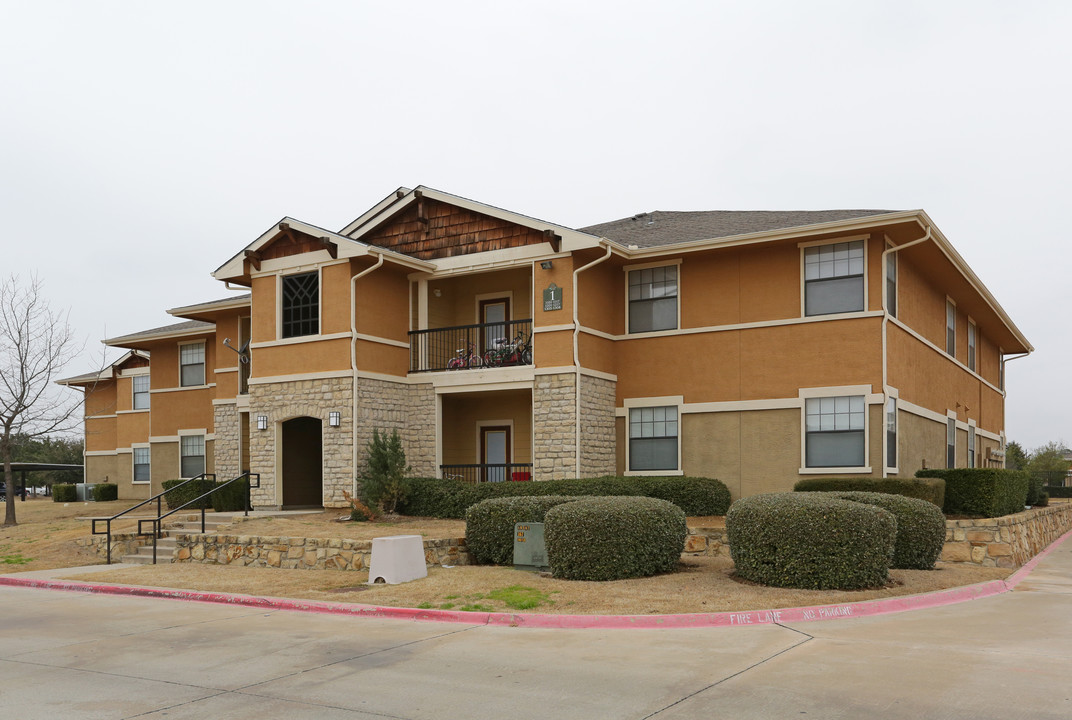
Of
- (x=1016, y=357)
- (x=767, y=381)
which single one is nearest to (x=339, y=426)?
(x=767, y=381)

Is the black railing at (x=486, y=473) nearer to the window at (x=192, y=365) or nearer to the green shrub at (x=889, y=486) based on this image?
the green shrub at (x=889, y=486)

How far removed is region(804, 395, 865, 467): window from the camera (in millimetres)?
19094

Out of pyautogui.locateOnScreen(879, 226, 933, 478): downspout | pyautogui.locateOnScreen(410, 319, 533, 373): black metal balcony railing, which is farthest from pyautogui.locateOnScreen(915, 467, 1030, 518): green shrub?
pyautogui.locateOnScreen(410, 319, 533, 373): black metal balcony railing

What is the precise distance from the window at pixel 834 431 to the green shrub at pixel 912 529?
4.54 m

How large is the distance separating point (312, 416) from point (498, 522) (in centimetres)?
759

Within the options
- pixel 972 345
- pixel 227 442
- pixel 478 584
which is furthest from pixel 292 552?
pixel 972 345

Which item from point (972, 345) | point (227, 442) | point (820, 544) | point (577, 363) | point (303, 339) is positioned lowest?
point (820, 544)

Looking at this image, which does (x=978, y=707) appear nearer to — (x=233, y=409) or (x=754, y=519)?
(x=754, y=519)

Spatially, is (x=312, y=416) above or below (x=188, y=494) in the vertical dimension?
above

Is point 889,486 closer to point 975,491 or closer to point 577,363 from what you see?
point 975,491

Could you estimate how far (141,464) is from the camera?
3544cm

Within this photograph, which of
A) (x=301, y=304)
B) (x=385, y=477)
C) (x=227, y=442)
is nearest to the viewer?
(x=385, y=477)

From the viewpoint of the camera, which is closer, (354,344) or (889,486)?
(889,486)

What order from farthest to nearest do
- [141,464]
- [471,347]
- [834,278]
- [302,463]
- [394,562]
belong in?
[141,464], [302,463], [471,347], [834,278], [394,562]
